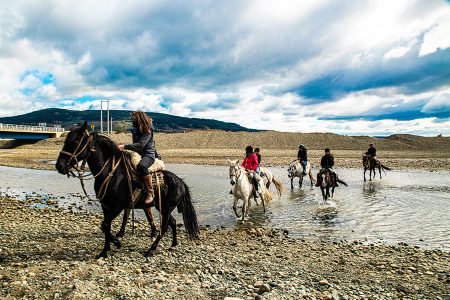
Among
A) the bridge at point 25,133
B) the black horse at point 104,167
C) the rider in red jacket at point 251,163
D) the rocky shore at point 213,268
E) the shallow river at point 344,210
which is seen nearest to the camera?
the rocky shore at point 213,268

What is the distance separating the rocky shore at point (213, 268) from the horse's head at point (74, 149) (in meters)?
2.18

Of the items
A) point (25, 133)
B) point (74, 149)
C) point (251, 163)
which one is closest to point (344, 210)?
point (251, 163)

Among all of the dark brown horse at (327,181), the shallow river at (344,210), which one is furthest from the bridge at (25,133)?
the dark brown horse at (327,181)

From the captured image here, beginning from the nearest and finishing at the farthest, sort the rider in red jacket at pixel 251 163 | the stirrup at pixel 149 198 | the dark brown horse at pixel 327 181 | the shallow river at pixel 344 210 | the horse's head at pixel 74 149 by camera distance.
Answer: the horse's head at pixel 74 149
the stirrup at pixel 149 198
the shallow river at pixel 344 210
the rider in red jacket at pixel 251 163
the dark brown horse at pixel 327 181

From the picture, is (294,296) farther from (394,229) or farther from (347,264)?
(394,229)

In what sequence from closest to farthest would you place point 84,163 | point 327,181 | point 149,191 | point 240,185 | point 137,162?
point 84,163 → point 137,162 → point 149,191 → point 240,185 → point 327,181

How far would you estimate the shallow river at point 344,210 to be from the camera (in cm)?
1050

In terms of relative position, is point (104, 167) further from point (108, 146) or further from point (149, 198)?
point (149, 198)

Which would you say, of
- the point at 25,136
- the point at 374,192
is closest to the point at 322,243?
the point at 374,192

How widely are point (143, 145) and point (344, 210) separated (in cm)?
1023

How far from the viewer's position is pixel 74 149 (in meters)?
6.88

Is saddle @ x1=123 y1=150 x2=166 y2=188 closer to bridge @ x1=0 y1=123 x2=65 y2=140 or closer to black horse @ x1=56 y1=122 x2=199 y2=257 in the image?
black horse @ x1=56 y1=122 x2=199 y2=257

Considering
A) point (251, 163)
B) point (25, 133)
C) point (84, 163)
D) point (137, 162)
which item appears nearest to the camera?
point (84, 163)

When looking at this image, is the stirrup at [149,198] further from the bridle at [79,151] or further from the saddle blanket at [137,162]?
the bridle at [79,151]
